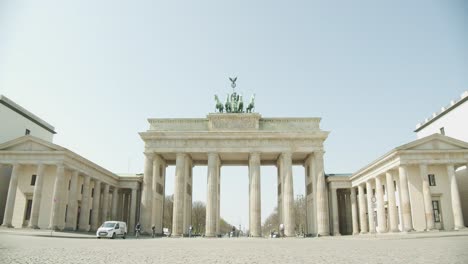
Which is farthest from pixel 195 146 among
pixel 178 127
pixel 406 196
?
pixel 406 196

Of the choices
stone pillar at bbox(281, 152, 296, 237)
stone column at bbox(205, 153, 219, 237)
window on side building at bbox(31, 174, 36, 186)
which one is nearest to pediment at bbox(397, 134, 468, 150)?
stone pillar at bbox(281, 152, 296, 237)

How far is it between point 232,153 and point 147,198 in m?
13.9

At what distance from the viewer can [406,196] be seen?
→ 40.9 meters

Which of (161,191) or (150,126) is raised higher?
(150,126)

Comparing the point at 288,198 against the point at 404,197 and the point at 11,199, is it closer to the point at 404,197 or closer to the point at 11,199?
the point at 404,197

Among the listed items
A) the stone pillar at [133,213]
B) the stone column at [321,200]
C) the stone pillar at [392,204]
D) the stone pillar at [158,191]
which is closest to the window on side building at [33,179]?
the stone pillar at [133,213]

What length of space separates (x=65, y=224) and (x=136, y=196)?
45.8ft

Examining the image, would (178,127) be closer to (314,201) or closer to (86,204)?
(86,204)

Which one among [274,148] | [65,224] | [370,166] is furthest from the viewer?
[274,148]

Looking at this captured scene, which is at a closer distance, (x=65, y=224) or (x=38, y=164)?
(x=38, y=164)

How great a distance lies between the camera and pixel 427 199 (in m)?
40.0

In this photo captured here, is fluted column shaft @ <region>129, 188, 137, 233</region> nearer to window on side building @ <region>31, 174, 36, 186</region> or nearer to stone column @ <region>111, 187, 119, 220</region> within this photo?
stone column @ <region>111, 187, 119, 220</region>

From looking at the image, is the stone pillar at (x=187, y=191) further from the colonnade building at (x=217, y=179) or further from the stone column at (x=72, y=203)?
the stone column at (x=72, y=203)

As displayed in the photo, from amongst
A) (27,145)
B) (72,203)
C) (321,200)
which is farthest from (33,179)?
(321,200)
